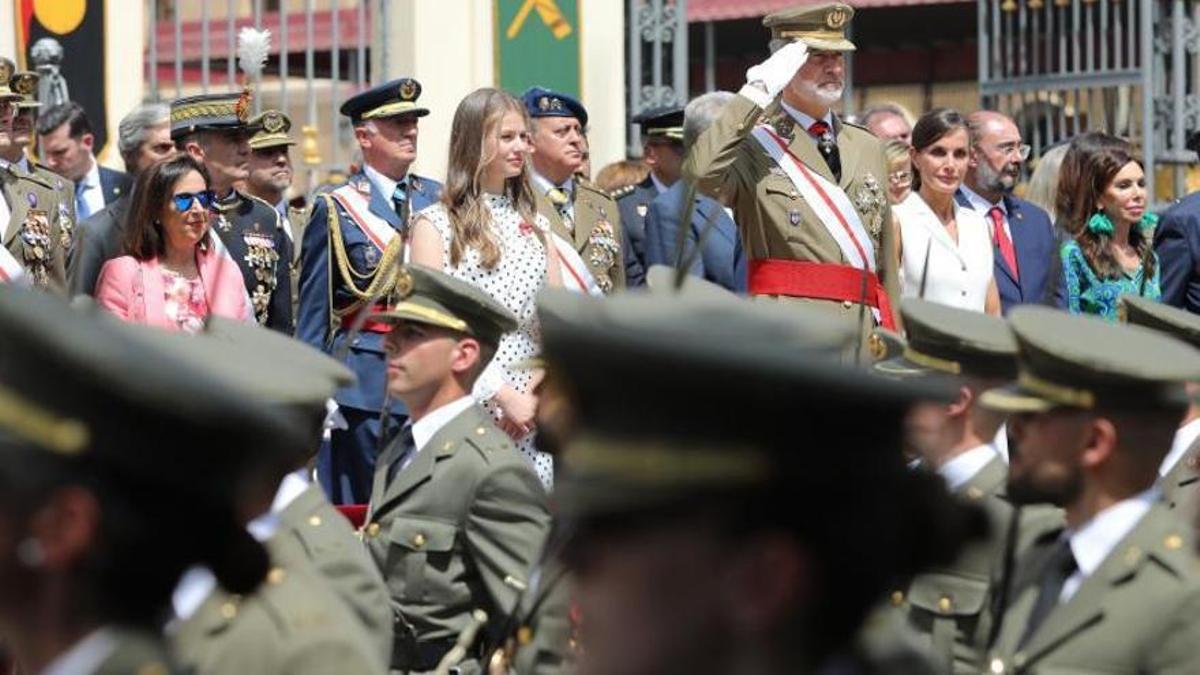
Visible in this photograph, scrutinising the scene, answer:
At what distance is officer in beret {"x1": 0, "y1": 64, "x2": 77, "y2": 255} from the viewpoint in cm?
1003

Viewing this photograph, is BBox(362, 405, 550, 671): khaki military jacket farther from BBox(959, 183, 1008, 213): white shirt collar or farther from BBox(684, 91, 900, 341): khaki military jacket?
BBox(959, 183, 1008, 213): white shirt collar

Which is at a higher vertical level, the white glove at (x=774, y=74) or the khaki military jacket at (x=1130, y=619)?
the white glove at (x=774, y=74)

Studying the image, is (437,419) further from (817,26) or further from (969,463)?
(817,26)

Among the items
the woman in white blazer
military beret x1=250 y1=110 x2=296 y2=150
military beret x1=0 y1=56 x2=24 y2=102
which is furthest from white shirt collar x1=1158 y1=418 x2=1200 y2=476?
military beret x1=250 y1=110 x2=296 y2=150

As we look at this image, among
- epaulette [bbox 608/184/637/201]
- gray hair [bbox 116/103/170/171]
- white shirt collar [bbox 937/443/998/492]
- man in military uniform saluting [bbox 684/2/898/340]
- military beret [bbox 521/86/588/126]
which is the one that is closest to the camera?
white shirt collar [bbox 937/443/998/492]

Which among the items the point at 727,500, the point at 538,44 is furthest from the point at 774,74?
the point at 727,500

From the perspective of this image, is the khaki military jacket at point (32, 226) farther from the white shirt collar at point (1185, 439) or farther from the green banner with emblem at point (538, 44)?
the white shirt collar at point (1185, 439)

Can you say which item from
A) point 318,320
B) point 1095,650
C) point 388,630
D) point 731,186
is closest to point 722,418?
point 1095,650

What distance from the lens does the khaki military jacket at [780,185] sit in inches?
320

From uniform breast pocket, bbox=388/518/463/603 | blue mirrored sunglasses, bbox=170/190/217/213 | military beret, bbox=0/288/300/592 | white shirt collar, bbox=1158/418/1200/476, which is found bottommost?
uniform breast pocket, bbox=388/518/463/603

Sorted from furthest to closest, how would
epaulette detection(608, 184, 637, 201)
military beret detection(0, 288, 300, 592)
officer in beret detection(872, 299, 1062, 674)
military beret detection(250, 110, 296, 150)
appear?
epaulette detection(608, 184, 637, 201)
military beret detection(250, 110, 296, 150)
officer in beret detection(872, 299, 1062, 674)
military beret detection(0, 288, 300, 592)

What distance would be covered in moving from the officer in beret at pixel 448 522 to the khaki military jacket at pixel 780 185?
1772 mm

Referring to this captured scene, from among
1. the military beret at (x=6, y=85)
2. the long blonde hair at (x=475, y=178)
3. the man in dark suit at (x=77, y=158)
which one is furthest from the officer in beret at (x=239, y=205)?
the man in dark suit at (x=77, y=158)

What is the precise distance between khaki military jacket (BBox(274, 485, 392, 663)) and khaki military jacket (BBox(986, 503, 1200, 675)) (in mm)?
1089
